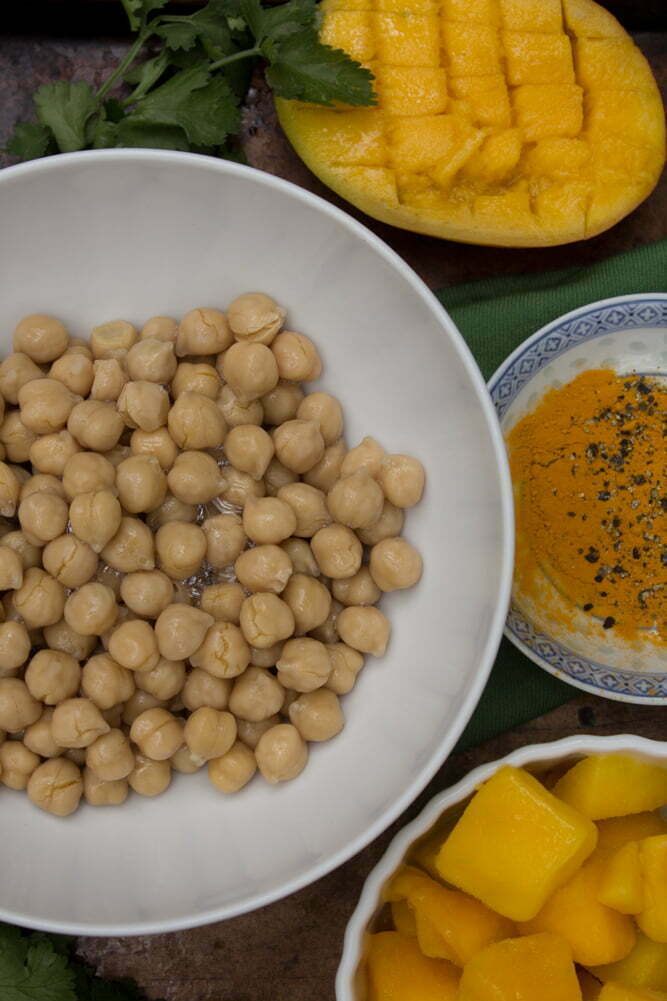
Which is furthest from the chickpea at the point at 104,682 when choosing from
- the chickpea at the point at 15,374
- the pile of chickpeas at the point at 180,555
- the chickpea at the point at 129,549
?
the chickpea at the point at 15,374

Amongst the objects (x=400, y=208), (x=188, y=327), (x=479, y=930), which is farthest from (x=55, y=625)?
(x=400, y=208)

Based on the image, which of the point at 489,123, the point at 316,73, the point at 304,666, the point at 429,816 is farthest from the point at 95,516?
the point at 489,123

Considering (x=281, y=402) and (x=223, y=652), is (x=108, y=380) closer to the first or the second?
(x=281, y=402)

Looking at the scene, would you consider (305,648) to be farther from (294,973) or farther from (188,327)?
(294,973)

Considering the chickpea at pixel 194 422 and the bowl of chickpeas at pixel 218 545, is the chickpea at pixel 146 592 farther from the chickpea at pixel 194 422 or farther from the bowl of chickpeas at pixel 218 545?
the chickpea at pixel 194 422

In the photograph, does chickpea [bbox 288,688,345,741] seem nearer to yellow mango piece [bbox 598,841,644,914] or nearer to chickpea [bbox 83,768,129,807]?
chickpea [bbox 83,768,129,807]
